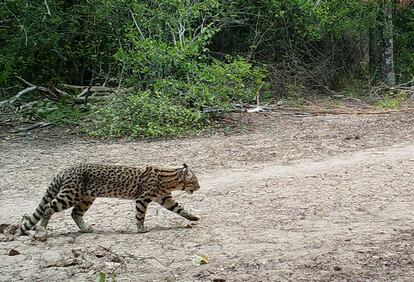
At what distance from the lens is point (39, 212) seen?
830 cm

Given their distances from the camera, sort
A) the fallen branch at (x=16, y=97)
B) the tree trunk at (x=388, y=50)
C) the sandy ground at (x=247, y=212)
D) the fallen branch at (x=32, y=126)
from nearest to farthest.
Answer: the sandy ground at (x=247, y=212)
the fallen branch at (x=32, y=126)
the fallen branch at (x=16, y=97)
the tree trunk at (x=388, y=50)

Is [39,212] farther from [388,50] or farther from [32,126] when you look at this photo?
[388,50]

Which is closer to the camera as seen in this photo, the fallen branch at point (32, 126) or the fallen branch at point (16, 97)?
the fallen branch at point (32, 126)

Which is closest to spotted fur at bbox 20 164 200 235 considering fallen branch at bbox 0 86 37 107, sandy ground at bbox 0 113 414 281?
sandy ground at bbox 0 113 414 281

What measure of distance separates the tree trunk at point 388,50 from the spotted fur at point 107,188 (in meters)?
15.9

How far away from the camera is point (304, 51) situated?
2288cm

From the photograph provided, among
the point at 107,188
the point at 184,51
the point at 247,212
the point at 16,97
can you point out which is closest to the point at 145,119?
the point at 184,51

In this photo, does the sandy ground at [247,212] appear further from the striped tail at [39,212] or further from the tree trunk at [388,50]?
the tree trunk at [388,50]

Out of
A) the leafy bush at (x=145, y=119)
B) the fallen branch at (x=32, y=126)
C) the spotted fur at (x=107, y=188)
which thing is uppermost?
the spotted fur at (x=107, y=188)

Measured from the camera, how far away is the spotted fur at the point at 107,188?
816 cm

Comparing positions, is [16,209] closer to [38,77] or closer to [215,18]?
[215,18]

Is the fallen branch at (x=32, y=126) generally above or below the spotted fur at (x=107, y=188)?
below

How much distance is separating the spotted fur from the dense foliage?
7219 mm

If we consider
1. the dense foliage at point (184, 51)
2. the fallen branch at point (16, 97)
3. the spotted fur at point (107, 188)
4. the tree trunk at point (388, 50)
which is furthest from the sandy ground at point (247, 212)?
the tree trunk at point (388, 50)
